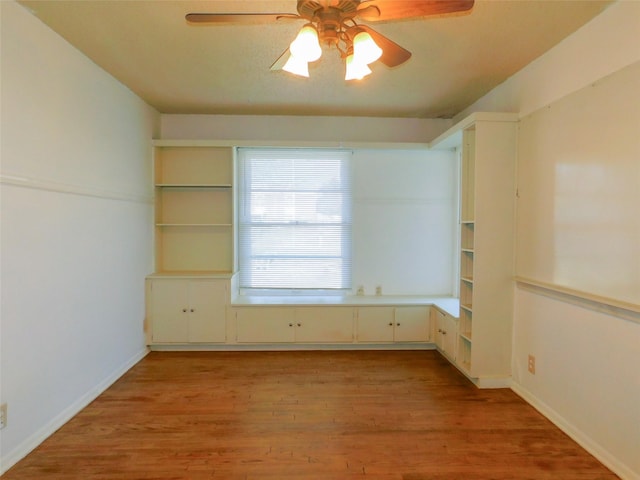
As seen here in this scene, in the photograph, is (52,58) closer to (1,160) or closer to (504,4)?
(1,160)

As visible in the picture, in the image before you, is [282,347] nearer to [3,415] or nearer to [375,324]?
[375,324]

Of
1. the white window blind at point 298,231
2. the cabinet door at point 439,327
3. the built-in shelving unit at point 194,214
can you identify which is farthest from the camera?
the white window blind at point 298,231

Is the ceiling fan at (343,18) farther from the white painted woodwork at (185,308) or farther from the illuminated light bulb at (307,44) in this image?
the white painted woodwork at (185,308)

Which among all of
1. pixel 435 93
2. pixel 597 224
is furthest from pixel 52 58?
pixel 597 224

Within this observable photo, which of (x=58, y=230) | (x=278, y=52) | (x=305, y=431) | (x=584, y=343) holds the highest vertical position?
(x=278, y=52)

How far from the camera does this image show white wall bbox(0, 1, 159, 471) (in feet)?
6.55

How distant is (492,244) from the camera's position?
9.46 ft

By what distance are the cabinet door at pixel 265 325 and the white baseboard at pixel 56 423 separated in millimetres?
1096

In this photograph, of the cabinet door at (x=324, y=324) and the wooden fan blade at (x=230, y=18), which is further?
the cabinet door at (x=324, y=324)

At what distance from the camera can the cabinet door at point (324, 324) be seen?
146 inches

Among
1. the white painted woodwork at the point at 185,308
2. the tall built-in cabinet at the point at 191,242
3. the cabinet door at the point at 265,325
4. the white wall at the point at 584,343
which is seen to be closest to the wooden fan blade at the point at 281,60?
the white wall at the point at 584,343

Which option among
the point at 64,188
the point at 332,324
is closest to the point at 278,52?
the point at 64,188

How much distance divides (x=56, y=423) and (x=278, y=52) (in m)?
2.96

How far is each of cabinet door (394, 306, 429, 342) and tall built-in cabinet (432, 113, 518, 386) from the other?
32.3 inches
